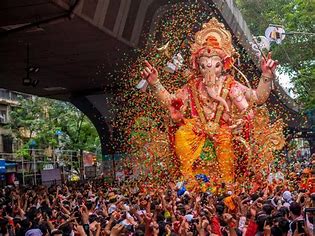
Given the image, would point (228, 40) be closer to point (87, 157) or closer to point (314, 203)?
point (314, 203)

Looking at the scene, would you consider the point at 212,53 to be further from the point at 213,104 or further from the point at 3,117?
the point at 3,117

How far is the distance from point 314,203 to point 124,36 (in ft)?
23.7

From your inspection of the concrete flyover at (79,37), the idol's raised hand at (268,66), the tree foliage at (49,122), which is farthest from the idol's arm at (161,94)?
the tree foliage at (49,122)

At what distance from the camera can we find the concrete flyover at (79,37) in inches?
415

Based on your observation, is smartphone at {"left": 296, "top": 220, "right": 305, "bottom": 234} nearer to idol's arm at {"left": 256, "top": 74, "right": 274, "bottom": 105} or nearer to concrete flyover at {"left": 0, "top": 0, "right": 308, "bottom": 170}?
concrete flyover at {"left": 0, "top": 0, "right": 308, "bottom": 170}

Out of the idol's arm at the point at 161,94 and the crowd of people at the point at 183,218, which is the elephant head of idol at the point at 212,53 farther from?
the crowd of people at the point at 183,218

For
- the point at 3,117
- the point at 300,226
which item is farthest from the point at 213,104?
the point at 3,117

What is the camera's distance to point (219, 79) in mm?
14023

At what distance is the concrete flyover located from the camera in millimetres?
10531

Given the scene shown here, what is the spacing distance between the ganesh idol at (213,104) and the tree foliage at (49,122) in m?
18.5

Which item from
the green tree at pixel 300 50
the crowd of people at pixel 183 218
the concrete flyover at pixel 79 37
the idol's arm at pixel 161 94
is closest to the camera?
the crowd of people at pixel 183 218

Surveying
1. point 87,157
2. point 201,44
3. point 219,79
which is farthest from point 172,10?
point 87,157

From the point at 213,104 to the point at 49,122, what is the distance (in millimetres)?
19997

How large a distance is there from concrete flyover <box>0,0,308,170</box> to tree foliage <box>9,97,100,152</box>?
12.1m
